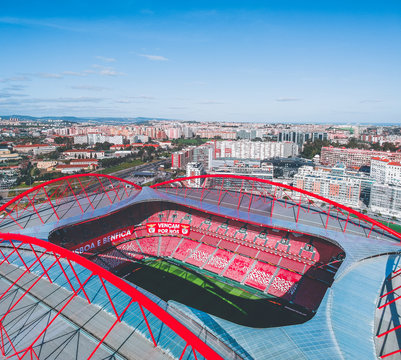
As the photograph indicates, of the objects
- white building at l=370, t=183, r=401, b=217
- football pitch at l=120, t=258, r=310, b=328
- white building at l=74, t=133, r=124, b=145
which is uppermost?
white building at l=74, t=133, r=124, b=145

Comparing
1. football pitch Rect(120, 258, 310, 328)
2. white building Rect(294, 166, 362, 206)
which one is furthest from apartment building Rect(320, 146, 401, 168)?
football pitch Rect(120, 258, 310, 328)

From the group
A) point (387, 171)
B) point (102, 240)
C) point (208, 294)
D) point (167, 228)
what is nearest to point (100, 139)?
point (167, 228)

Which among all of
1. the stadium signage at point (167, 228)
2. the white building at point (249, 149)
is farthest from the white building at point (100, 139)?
the stadium signage at point (167, 228)

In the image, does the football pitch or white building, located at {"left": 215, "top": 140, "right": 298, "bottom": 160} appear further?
white building, located at {"left": 215, "top": 140, "right": 298, "bottom": 160}

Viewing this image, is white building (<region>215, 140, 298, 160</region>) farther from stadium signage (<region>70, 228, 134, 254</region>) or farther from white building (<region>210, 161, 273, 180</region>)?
stadium signage (<region>70, 228, 134, 254</region>)

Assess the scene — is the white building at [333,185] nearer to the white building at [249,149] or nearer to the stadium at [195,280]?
the stadium at [195,280]

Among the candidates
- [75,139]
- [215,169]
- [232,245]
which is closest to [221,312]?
[232,245]
